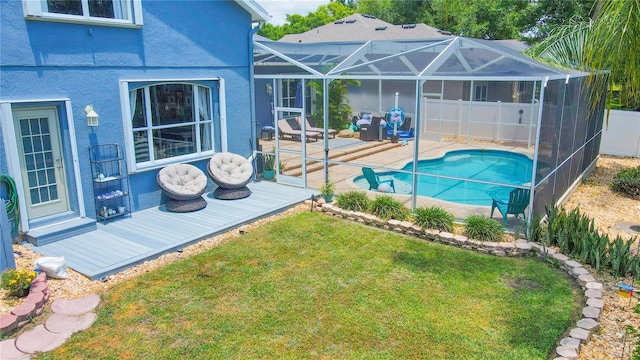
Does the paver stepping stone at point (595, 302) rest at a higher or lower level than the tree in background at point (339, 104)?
lower

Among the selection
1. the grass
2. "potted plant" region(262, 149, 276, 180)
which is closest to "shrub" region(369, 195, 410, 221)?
the grass

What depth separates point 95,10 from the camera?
8.68 meters

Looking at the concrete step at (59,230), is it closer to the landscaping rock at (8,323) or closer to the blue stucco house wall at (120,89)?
the blue stucco house wall at (120,89)

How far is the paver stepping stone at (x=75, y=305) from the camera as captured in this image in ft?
20.2

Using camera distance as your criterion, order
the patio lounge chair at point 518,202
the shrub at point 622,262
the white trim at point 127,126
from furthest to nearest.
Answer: the white trim at point 127,126 < the patio lounge chair at point 518,202 < the shrub at point 622,262

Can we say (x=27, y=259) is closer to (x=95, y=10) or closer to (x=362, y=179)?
(x=95, y=10)

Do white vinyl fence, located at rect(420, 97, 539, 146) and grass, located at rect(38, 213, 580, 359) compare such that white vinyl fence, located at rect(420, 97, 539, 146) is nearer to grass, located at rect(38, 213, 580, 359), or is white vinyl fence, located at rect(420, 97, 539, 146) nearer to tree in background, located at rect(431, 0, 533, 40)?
tree in background, located at rect(431, 0, 533, 40)

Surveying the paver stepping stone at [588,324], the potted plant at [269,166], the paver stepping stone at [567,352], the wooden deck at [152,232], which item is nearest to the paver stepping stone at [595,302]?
the paver stepping stone at [588,324]

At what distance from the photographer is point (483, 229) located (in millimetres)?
8484

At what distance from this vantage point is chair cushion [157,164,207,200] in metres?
9.74

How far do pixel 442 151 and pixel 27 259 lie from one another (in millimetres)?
13558

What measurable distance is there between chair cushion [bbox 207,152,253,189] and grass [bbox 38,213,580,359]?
2.44 m

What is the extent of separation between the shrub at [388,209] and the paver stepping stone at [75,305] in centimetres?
553

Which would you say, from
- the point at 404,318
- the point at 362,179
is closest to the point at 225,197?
the point at 362,179
